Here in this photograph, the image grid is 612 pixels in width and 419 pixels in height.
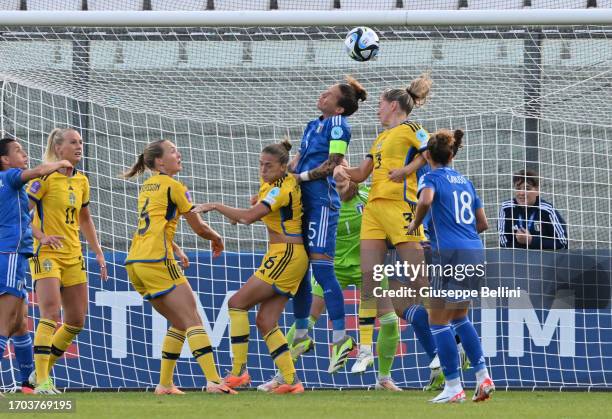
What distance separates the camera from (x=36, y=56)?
1049cm

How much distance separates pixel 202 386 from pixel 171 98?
264 centimetres

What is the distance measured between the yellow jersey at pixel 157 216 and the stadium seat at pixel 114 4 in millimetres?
3986

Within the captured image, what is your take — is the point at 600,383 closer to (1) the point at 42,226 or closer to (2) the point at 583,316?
(2) the point at 583,316

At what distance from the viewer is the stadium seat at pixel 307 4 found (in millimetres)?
11391

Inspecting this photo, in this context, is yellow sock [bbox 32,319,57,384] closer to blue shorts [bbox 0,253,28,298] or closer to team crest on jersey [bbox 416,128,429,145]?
blue shorts [bbox 0,253,28,298]

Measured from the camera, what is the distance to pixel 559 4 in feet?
36.1

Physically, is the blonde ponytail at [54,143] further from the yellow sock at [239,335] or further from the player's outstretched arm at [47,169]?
the yellow sock at [239,335]

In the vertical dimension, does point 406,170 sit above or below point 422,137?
below

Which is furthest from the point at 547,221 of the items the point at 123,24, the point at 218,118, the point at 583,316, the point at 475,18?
the point at 123,24

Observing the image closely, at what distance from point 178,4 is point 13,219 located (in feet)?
15.0

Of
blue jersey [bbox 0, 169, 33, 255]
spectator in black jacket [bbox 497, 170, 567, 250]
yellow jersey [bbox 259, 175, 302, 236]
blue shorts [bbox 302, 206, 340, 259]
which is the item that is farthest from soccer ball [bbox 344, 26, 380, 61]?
blue jersey [bbox 0, 169, 33, 255]

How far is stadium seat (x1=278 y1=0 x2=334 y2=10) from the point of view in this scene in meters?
11.4

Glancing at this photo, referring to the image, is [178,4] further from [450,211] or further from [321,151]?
[450,211]

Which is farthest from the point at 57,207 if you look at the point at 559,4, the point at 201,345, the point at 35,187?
the point at 559,4
